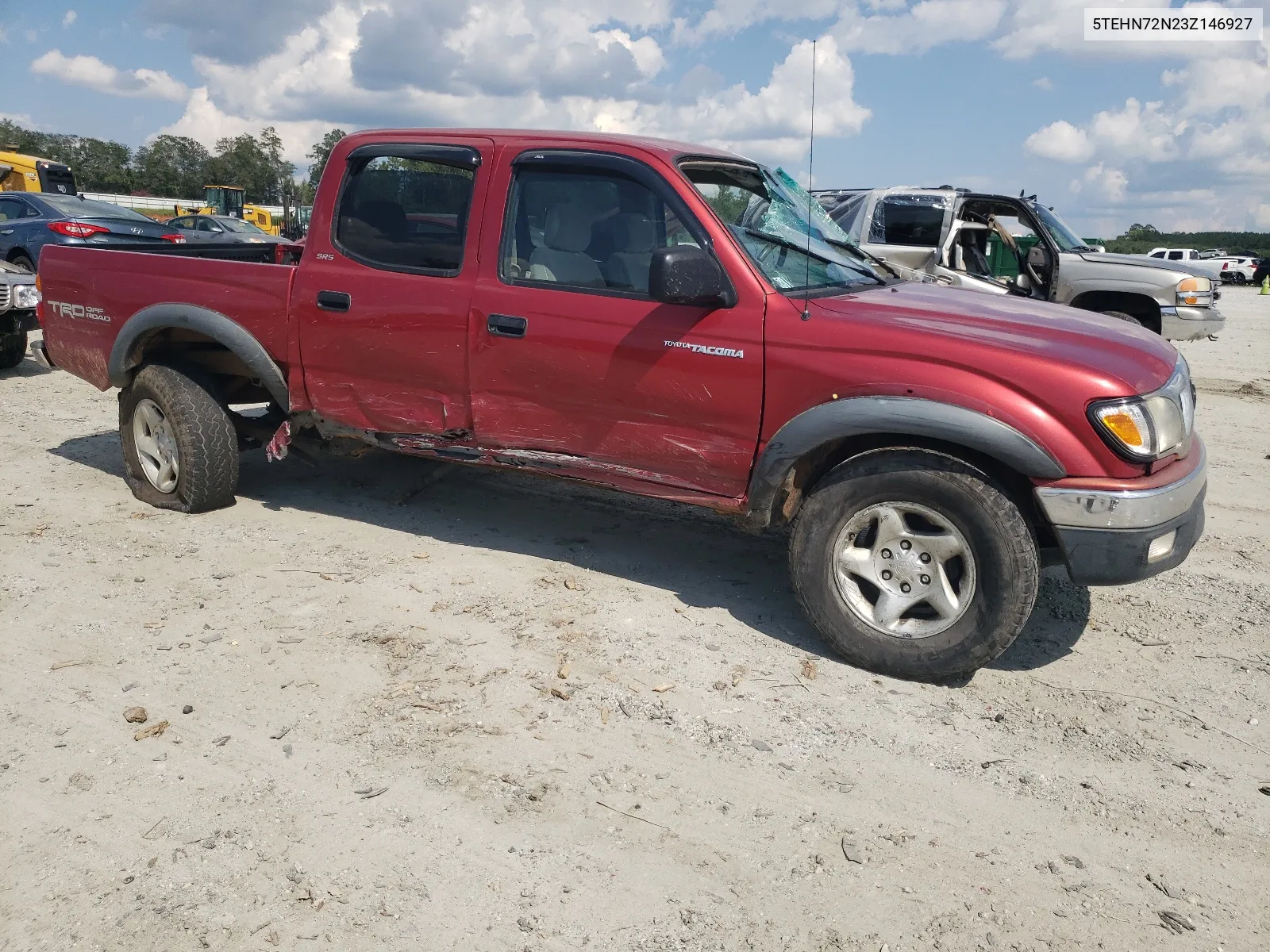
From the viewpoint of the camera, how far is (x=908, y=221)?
405 inches

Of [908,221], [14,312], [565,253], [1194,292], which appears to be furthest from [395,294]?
[1194,292]

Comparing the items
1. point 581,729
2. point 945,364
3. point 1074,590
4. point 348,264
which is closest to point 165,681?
point 581,729

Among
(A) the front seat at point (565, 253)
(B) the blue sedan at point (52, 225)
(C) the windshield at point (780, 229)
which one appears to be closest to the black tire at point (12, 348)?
(B) the blue sedan at point (52, 225)

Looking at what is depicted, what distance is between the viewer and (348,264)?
15.9 ft

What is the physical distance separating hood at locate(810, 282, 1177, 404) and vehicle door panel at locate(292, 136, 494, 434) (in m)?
1.66

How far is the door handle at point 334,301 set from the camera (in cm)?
480

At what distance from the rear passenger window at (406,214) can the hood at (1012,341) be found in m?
1.72

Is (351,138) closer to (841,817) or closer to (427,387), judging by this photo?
(427,387)

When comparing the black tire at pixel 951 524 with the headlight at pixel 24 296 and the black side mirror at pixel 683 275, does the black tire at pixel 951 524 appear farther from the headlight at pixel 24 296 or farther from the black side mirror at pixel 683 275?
the headlight at pixel 24 296

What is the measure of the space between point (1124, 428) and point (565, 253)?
231cm

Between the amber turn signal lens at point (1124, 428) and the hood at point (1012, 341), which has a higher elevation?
the hood at point (1012, 341)

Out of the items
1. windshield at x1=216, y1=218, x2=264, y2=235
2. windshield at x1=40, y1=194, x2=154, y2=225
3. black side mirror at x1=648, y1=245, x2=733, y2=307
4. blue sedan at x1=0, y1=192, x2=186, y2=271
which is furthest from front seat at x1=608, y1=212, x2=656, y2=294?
windshield at x1=216, y1=218, x2=264, y2=235

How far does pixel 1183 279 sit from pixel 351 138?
27.5ft

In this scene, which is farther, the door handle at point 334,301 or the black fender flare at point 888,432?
the door handle at point 334,301
